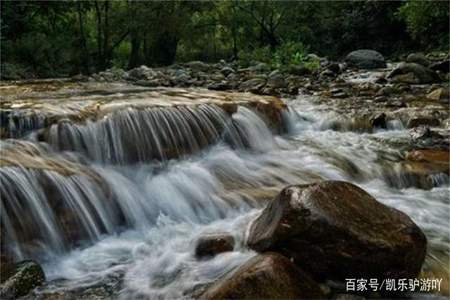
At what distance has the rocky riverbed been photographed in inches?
138

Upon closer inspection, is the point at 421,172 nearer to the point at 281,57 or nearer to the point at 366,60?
the point at 366,60

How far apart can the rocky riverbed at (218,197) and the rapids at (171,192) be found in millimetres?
18

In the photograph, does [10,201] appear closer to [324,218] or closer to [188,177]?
[188,177]

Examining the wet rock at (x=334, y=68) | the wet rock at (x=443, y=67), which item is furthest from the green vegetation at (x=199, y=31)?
the wet rock at (x=443, y=67)

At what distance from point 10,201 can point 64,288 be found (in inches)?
46.5

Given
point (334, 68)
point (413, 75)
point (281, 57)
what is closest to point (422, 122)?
point (413, 75)

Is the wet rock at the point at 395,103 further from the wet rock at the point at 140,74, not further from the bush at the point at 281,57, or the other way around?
the bush at the point at 281,57

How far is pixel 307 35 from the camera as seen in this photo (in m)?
29.5

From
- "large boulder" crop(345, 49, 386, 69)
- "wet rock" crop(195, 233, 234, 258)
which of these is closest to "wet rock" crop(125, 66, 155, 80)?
"large boulder" crop(345, 49, 386, 69)

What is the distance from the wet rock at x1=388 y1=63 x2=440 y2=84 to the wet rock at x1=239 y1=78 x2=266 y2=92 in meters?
3.70

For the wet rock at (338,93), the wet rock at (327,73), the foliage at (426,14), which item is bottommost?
the wet rock at (338,93)

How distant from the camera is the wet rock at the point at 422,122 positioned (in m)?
8.71

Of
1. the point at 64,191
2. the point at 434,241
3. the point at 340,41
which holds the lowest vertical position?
the point at 434,241

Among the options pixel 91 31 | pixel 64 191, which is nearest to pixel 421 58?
pixel 64 191
